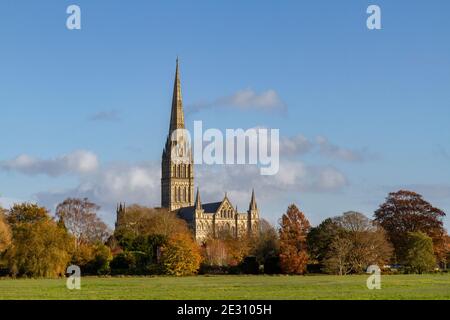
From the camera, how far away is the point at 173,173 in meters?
200

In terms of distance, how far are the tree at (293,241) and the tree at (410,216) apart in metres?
17.0

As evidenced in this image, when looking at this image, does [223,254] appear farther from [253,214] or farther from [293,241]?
[253,214]

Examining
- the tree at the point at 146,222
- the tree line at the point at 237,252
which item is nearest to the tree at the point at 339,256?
the tree line at the point at 237,252

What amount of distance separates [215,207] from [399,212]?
8923 cm

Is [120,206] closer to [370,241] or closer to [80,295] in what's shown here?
[370,241]

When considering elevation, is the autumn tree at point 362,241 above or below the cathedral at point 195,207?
below

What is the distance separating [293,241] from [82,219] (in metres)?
37.6

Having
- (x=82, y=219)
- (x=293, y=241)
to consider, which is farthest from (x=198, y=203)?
(x=293, y=241)

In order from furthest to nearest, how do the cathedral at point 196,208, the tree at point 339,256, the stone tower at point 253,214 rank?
the stone tower at point 253,214
the cathedral at point 196,208
the tree at point 339,256

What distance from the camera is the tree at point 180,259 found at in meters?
81.6

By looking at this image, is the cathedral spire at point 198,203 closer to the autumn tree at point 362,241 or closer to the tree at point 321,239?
the autumn tree at point 362,241

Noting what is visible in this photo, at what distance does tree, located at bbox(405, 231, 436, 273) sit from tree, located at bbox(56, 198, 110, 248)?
42.5 metres

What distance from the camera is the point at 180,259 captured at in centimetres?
8206
